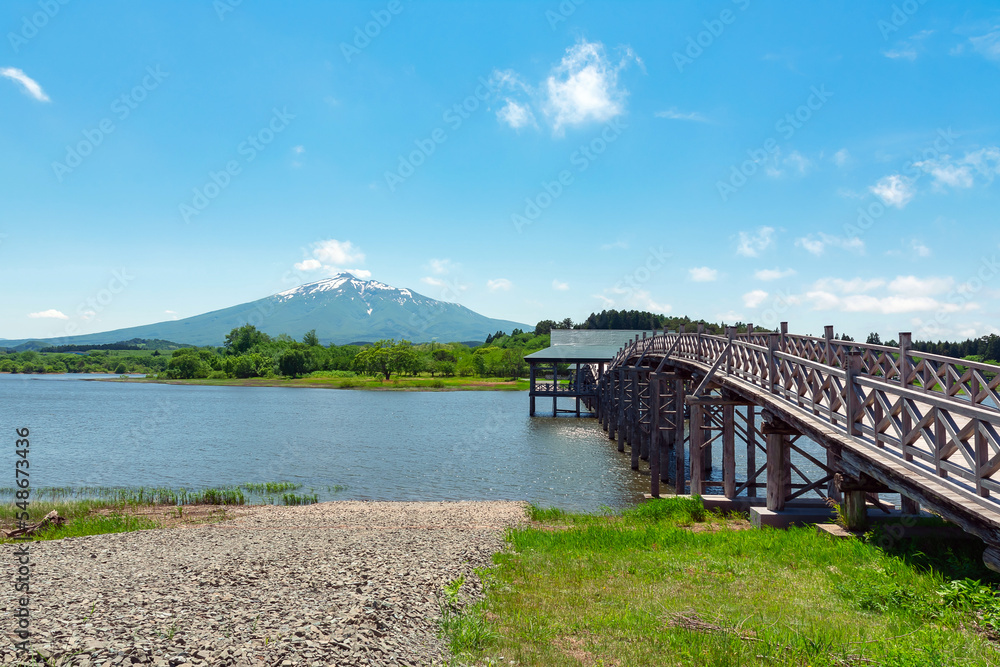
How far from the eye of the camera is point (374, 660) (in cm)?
683

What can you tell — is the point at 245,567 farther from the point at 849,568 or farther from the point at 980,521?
the point at 980,521

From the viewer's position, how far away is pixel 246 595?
28.5 ft

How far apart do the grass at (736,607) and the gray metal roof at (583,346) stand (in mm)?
41481

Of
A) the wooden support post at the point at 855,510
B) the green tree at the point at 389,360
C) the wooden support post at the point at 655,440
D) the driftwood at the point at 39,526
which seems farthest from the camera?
the green tree at the point at 389,360

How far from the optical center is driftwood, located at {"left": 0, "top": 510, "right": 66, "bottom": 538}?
53.9 feet

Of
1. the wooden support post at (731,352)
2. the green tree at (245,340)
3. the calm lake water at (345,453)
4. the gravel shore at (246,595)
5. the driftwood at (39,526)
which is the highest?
the green tree at (245,340)

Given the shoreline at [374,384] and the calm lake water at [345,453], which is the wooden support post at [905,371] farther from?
the shoreline at [374,384]

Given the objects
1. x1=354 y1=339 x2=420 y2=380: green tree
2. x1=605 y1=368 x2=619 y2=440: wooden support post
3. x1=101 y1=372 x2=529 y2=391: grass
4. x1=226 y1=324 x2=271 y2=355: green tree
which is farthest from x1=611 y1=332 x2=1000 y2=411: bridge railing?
x1=226 y1=324 x2=271 y2=355: green tree

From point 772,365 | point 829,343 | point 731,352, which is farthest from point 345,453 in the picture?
point 829,343

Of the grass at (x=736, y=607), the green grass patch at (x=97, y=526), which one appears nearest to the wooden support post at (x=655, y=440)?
the grass at (x=736, y=607)

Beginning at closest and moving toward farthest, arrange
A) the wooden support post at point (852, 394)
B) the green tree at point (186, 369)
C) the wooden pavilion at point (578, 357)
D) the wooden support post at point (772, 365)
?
the wooden support post at point (852, 394), the wooden support post at point (772, 365), the wooden pavilion at point (578, 357), the green tree at point (186, 369)

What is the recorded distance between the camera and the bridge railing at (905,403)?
23.6 feet

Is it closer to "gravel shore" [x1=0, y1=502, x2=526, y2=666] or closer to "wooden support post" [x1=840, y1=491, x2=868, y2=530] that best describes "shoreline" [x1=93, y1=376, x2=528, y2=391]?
"gravel shore" [x1=0, y1=502, x2=526, y2=666]

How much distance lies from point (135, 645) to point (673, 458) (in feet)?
96.4
